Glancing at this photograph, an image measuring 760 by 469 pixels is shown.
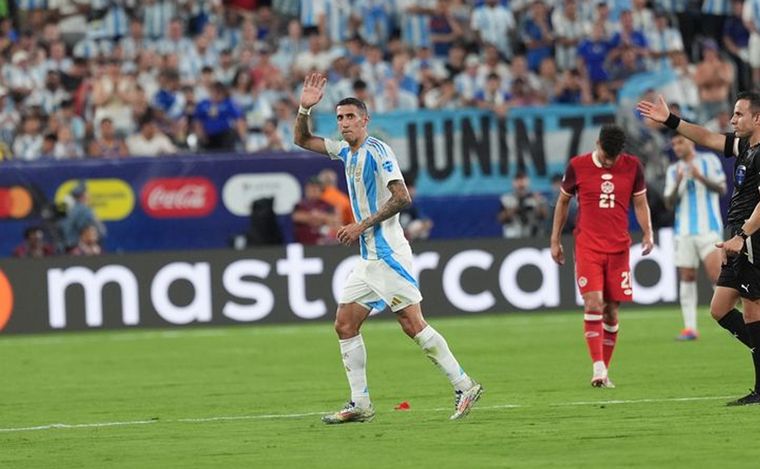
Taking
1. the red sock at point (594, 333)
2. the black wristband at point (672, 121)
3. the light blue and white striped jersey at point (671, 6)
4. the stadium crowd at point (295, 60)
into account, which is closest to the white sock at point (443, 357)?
the black wristband at point (672, 121)

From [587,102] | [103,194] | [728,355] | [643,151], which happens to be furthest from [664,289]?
[103,194]

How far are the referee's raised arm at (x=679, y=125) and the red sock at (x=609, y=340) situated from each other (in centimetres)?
338

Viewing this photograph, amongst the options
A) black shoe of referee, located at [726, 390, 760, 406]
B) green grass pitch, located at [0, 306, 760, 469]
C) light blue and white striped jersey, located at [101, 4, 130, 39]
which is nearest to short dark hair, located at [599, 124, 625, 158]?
green grass pitch, located at [0, 306, 760, 469]

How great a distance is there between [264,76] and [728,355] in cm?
1203

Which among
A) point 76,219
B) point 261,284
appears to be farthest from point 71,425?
point 76,219

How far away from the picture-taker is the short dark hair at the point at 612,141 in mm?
14867

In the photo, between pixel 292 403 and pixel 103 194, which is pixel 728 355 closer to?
pixel 292 403

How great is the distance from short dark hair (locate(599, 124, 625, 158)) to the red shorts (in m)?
0.93

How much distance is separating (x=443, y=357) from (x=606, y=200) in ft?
12.3

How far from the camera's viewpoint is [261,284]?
23.3 m

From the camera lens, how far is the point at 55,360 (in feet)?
64.2

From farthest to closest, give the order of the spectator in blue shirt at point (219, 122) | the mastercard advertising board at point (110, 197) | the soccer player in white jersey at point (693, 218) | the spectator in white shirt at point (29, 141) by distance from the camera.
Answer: the spectator in blue shirt at point (219, 122) < the spectator in white shirt at point (29, 141) < the mastercard advertising board at point (110, 197) < the soccer player in white jersey at point (693, 218)

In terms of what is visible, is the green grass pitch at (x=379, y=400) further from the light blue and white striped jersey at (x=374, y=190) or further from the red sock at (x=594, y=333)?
the light blue and white striped jersey at (x=374, y=190)

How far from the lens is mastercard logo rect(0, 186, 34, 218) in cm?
2395
